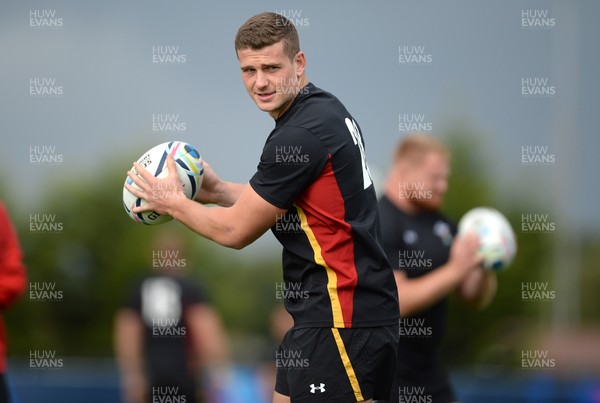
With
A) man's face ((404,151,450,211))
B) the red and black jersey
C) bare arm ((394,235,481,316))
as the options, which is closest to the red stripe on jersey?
the red and black jersey

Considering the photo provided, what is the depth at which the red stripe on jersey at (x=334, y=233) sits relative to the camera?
4234 mm

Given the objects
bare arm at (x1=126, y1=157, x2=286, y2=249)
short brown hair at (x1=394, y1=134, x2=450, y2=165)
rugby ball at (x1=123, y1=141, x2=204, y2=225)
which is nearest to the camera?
bare arm at (x1=126, y1=157, x2=286, y2=249)

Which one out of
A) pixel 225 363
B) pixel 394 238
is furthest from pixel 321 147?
pixel 225 363

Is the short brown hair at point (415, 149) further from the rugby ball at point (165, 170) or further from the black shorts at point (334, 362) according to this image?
the black shorts at point (334, 362)

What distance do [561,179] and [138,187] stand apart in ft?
53.3

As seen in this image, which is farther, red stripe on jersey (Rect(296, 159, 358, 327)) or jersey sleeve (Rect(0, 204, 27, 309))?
jersey sleeve (Rect(0, 204, 27, 309))

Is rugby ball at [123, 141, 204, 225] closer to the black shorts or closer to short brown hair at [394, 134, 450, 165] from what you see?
the black shorts

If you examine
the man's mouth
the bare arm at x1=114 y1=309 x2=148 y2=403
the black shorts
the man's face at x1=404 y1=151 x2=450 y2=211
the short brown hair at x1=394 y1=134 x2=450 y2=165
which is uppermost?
the man's mouth

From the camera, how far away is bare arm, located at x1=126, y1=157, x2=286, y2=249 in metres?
4.26

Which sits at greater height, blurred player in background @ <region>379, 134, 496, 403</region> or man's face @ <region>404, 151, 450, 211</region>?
man's face @ <region>404, 151, 450, 211</region>

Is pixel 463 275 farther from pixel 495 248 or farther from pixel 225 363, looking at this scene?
pixel 225 363

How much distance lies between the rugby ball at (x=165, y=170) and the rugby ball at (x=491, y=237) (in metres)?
2.33

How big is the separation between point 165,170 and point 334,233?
38.9 inches

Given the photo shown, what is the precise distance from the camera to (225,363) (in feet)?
30.8
